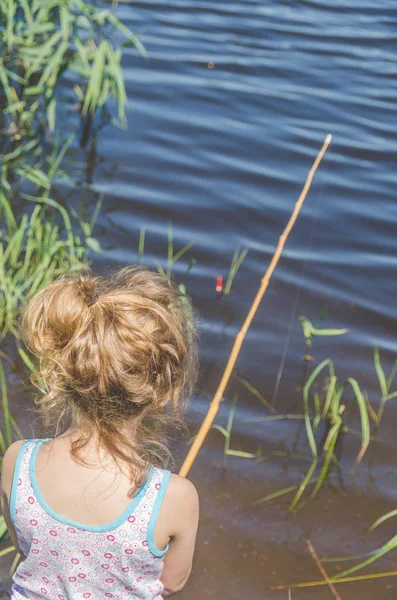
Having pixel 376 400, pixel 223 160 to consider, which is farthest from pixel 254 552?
pixel 223 160

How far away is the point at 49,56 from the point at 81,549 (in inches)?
148

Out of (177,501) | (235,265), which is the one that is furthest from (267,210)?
(177,501)

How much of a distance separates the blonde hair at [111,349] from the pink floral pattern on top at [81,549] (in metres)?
0.10

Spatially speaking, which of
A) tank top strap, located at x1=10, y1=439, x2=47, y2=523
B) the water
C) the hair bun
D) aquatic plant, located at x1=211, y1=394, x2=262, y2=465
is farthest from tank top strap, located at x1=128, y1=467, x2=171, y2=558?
aquatic plant, located at x1=211, y1=394, x2=262, y2=465

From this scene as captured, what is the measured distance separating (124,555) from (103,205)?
10.9 ft

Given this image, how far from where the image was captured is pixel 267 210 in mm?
5180

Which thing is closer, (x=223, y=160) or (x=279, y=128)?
(x=223, y=160)

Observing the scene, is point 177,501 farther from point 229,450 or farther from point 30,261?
point 30,261

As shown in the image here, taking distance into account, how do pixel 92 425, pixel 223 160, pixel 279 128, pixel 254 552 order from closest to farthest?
pixel 92 425, pixel 254 552, pixel 223 160, pixel 279 128

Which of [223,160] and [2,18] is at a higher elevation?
[2,18]

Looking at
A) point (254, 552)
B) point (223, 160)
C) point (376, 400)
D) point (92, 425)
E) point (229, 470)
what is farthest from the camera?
point (223, 160)

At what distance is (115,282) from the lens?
1892 millimetres

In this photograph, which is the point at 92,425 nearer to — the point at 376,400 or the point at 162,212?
the point at 376,400

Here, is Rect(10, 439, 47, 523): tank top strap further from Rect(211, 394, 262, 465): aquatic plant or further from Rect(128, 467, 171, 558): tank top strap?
Rect(211, 394, 262, 465): aquatic plant
